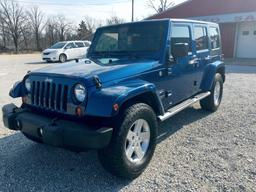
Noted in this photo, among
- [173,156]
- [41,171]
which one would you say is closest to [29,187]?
[41,171]

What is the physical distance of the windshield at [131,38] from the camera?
4.10 meters

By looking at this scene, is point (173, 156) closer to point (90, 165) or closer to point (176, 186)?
point (176, 186)

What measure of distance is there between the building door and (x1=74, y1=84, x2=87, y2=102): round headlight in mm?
19376

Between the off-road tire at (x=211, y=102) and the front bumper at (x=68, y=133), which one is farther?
the off-road tire at (x=211, y=102)

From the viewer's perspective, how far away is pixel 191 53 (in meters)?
4.85

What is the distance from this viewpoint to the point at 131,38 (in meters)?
4.32

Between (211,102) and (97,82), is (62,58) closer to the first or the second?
(211,102)

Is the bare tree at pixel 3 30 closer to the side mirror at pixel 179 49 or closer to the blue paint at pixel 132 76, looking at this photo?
the blue paint at pixel 132 76

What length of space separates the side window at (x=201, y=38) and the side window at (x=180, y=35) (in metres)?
0.38

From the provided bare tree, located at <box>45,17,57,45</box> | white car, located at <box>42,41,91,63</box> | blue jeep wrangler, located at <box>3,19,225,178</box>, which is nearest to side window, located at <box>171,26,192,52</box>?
blue jeep wrangler, located at <box>3,19,225,178</box>

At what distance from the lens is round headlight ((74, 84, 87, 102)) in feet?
9.48

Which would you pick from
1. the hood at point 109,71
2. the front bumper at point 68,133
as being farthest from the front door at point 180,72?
the front bumper at point 68,133

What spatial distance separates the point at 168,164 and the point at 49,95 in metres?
1.86

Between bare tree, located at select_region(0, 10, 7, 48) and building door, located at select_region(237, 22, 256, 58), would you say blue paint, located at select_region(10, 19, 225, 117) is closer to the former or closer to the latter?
building door, located at select_region(237, 22, 256, 58)
